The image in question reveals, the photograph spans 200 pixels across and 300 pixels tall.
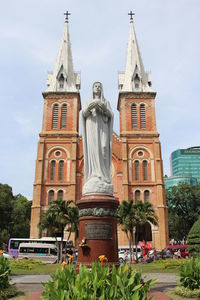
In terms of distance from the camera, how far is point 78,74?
41.9 metres

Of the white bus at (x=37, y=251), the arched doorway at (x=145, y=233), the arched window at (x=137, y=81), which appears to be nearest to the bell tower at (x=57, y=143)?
the white bus at (x=37, y=251)

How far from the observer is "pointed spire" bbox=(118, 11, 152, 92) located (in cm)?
3859

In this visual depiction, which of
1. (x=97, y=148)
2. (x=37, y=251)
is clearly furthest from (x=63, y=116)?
(x=97, y=148)

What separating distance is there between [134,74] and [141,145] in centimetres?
1044

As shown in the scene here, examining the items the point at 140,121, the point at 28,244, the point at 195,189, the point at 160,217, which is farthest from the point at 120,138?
the point at 28,244

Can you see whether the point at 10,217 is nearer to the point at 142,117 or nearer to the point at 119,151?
the point at 119,151

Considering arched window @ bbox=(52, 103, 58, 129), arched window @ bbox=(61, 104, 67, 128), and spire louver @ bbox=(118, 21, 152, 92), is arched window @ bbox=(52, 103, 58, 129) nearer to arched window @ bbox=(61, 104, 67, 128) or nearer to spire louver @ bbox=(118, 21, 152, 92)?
arched window @ bbox=(61, 104, 67, 128)

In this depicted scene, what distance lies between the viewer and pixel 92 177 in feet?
24.4

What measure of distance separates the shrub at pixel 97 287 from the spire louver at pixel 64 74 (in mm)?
35290

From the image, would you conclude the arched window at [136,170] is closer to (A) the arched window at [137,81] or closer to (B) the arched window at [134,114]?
(B) the arched window at [134,114]

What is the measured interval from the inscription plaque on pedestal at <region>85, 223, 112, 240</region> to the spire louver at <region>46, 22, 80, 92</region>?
33001 mm

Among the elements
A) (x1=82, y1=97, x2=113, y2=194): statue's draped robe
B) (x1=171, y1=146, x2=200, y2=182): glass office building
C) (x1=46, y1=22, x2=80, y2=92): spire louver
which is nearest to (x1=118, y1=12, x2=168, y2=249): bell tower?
(x1=46, y1=22, x2=80, y2=92): spire louver

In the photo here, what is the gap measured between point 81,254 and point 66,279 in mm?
2390

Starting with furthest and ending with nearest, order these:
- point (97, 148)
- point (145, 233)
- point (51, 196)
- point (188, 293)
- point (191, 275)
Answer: point (51, 196)
point (145, 233)
point (97, 148)
point (191, 275)
point (188, 293)
